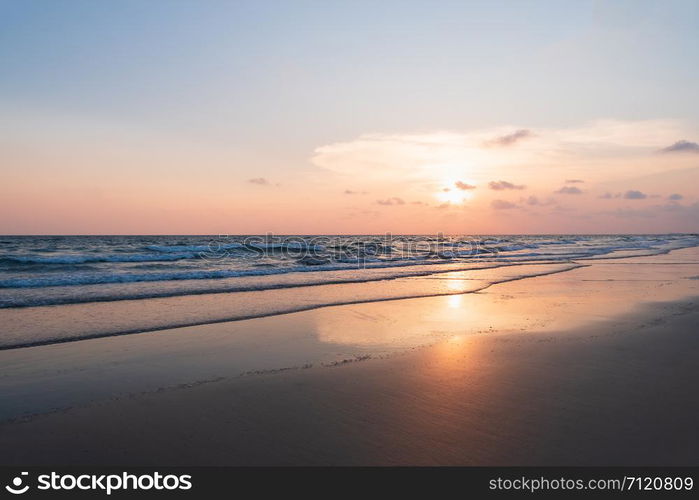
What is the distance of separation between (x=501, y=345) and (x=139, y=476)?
259 inches

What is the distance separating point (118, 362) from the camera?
24.2ft

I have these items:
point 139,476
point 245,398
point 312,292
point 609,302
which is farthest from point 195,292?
point 609,302

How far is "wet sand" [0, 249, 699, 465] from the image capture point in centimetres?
422

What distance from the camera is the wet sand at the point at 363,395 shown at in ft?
13.9

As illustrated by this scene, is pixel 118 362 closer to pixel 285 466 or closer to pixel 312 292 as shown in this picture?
pixel 285 466
